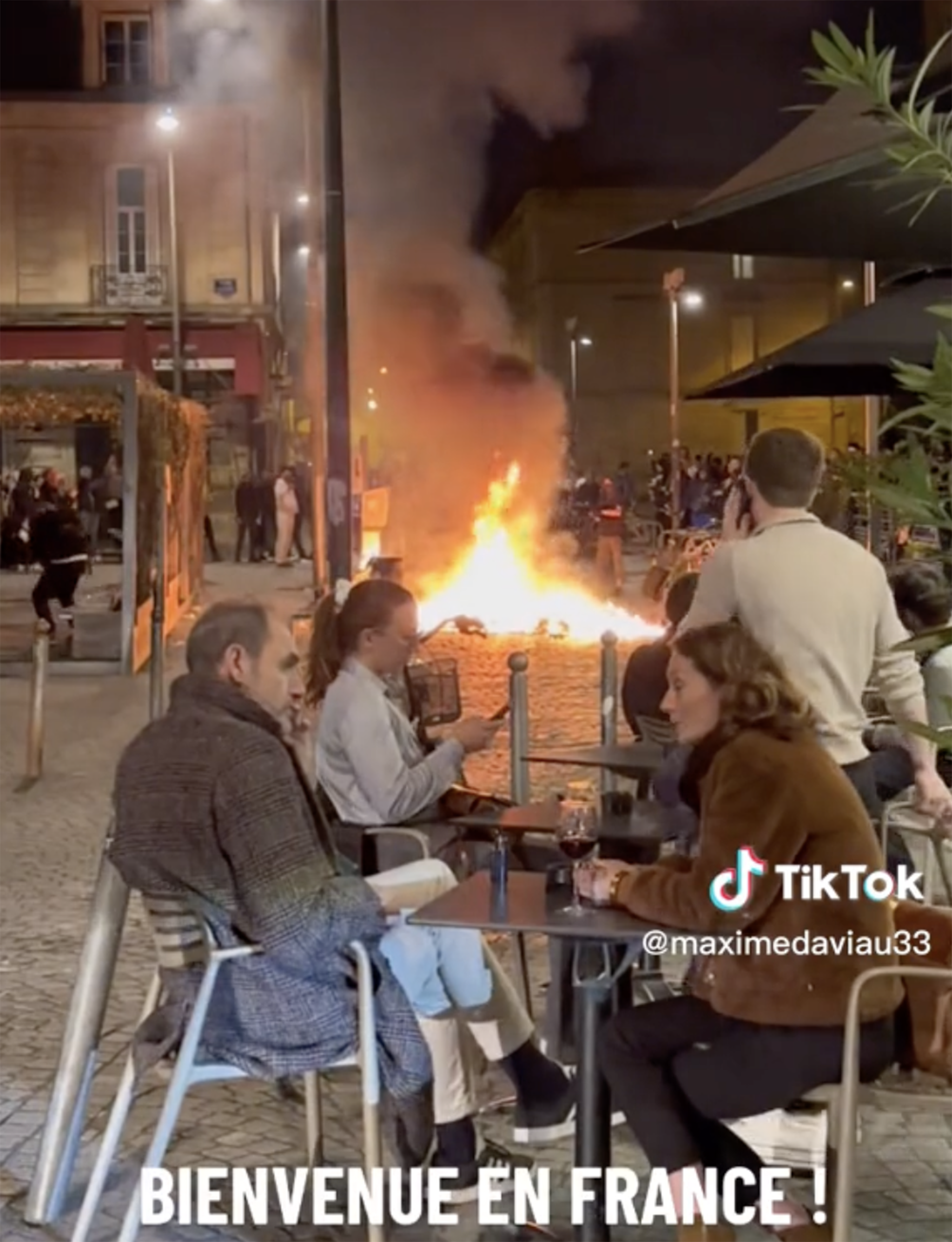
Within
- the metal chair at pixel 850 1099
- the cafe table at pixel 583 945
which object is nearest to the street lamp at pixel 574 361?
the cafe table at pixel 583 945

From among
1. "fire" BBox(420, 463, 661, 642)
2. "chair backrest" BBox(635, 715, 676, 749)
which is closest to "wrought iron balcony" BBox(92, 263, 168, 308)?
"fire" BBox(420, 463, 661, 642)

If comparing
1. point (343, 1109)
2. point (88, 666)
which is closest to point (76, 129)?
point (88, 666)

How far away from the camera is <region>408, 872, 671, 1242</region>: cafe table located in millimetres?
3742

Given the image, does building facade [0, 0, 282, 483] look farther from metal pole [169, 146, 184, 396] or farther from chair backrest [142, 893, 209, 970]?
chair backrest [142, 893, 209, 970]

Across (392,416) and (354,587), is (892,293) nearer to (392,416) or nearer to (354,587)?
(354,587)

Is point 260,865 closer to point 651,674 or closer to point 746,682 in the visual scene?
point 746,682

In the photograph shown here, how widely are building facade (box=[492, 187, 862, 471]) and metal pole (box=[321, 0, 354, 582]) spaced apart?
3858 cm

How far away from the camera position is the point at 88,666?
628 inches

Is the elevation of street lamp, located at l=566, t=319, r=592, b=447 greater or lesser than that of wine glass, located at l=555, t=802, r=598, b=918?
greater

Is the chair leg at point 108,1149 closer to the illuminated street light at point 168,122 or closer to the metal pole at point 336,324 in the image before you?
the metal pole at point 336,324

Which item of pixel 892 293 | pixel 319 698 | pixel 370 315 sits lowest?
pixel 319 698

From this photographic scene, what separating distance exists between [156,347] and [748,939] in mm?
33998

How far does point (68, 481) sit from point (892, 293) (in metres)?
27.9

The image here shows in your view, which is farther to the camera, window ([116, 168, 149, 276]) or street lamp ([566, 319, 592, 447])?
street lamp ([566, 319, 592, 447])
